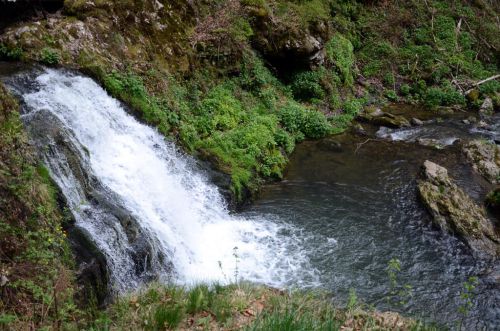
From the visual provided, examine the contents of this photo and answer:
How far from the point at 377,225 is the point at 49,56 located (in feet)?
28.2

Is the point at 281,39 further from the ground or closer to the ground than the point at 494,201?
further from the ground

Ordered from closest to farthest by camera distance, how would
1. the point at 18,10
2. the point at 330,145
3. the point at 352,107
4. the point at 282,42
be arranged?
the point at 18,10, the point at 330,145, the point at 282,42, the point at 352,107

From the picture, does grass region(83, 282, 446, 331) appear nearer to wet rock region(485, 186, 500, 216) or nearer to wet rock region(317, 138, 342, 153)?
wet rock region(485, 186, 500, 216)

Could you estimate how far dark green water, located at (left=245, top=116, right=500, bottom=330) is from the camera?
26.1ft

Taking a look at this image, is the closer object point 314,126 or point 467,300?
point 467,300

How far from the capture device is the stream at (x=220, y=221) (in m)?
7.59

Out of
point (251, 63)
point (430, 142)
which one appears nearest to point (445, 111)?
point (430, 142)

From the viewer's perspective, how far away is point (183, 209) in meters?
9.80

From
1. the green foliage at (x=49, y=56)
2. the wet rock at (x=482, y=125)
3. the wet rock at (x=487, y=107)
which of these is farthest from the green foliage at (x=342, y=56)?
the green foliage at (x=49, y=56)

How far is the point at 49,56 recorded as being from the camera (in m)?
10.1

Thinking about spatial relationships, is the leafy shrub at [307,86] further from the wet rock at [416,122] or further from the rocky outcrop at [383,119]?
the wet rock at [416,122]

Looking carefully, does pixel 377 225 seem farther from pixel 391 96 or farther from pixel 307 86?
pixel 391 96

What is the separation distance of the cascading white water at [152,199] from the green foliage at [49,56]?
0.38 m

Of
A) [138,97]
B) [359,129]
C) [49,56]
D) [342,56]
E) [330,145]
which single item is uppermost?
[342,56]
